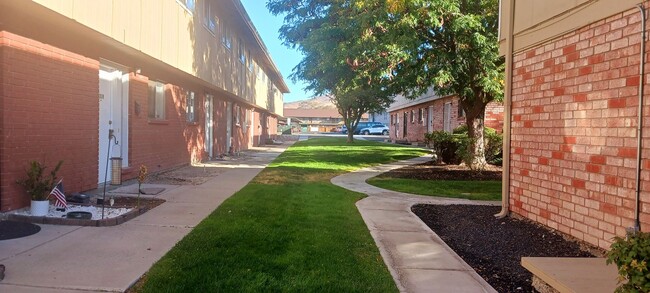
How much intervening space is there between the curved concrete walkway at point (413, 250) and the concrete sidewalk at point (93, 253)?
7.66 feet

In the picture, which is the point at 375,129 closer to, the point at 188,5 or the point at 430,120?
the point at 430,120

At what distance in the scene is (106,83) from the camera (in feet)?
30.1

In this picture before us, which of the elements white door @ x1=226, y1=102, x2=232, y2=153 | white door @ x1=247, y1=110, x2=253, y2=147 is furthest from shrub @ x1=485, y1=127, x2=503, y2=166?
white door @ x1=247, y1=110, x2=253, y2=147

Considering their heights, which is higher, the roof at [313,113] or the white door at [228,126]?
the roof at [313,113]

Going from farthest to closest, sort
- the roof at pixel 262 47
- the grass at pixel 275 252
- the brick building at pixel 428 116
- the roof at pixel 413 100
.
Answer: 1. the roof at pixel 413 100
2. the brick building at pixel 428 116
3. the roof at pixel 262 47
4. the grass at pixel 275 252

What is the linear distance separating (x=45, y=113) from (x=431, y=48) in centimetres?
916

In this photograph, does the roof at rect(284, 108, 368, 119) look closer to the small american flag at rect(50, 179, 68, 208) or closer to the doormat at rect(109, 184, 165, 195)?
the doormat at rect(109, 184, 165, 195)

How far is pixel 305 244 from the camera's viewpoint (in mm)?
5379

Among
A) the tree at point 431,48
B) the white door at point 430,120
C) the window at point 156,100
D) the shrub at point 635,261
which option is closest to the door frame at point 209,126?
the window at point 156,100

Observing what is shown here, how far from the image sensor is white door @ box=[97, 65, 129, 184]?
8.96 m

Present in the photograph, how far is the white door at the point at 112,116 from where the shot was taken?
896 centimetres

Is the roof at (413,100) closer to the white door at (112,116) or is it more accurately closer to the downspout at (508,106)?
the downspout at (508,106)

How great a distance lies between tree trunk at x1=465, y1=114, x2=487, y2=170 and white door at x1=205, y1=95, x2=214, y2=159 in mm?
8714

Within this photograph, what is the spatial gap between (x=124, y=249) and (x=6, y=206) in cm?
224
